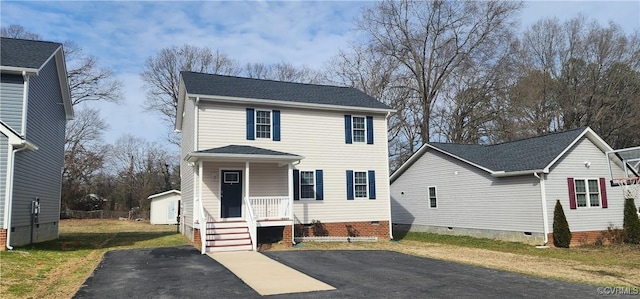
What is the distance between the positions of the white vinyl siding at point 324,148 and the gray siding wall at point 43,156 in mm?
5530

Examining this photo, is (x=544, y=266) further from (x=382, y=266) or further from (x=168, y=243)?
(x=168, y=243)

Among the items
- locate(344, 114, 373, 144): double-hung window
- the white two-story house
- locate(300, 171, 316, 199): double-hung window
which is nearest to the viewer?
the white two-story house

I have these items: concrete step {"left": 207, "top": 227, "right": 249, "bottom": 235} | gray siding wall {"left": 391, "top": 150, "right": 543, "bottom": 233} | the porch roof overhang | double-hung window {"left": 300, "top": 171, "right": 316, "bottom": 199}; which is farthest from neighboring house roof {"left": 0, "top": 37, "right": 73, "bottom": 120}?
gray siding wall {"left": 391, "top": 150, "right": 543, "bottom": 233}

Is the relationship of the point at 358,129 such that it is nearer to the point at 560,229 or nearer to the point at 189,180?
the point at 189,180

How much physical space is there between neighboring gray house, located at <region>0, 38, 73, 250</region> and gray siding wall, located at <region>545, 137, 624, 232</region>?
1793 centimetres

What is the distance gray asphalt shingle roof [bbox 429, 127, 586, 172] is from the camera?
56.0 feet

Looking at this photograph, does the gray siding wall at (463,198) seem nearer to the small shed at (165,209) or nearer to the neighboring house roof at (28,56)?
the neighboring house roof at (28,56)

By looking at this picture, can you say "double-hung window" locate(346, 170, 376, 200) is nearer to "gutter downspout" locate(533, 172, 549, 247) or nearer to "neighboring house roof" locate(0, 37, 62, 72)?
"gutter downspout" locate(533, 172, 549, 247)

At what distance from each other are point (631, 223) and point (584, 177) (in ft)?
8.16

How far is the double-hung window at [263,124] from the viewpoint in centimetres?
1720

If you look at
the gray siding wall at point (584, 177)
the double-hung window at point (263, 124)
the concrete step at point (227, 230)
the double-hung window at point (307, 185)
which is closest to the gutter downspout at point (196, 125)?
the double-hung window at point (263, 124)

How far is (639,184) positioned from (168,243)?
1866 centimetres

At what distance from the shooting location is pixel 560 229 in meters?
15.9

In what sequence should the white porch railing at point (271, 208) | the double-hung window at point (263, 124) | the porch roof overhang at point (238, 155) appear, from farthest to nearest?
1. the double-hung window at point (263, 124)
2. the white porch railing at point (271, 208)
3. the porch roof overhang at point (238, 155)
